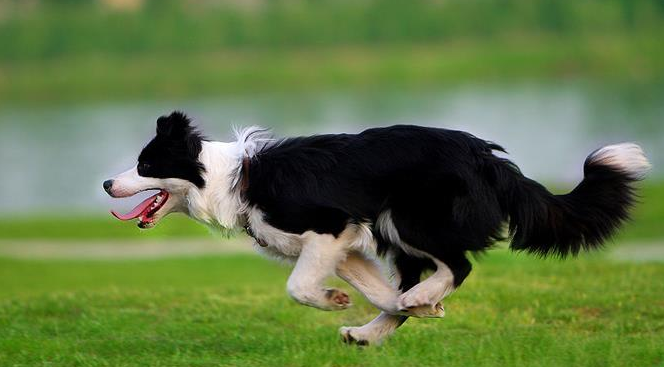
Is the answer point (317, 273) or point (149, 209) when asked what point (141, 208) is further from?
point (317, 273)

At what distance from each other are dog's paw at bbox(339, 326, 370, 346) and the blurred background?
2064 cm

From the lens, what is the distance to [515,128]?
3828 centimetres

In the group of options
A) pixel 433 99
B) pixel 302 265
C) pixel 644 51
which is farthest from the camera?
pixel 644 51

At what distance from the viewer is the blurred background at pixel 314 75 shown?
36750mm

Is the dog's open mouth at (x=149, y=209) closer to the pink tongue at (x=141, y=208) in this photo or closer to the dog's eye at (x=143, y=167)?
the pink tongue at (x=141, y=208)

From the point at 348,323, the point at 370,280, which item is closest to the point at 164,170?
the point at 370,280

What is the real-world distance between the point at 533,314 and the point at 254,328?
208cm

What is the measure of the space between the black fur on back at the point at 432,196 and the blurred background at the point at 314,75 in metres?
20.6

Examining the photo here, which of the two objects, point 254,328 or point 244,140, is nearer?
point 244,140

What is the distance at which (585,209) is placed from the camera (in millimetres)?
7254

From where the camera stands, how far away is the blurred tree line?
64312mm

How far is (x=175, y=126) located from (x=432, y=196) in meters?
1.68

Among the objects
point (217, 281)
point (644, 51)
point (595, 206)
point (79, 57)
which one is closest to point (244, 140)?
point (595, 206)

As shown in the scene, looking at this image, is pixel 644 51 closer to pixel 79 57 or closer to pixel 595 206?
pixel 79 57
